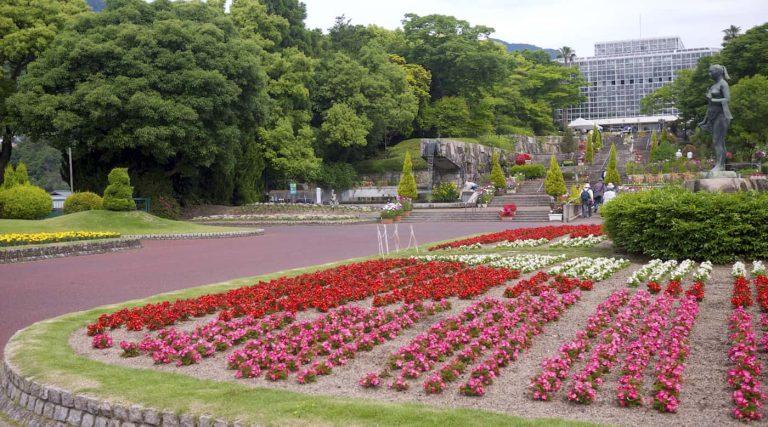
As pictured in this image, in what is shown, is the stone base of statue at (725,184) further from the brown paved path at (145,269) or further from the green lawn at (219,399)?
the green lawn at (219,399)

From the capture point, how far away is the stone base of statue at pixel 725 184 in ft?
50.6

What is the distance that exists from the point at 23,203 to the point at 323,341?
86.8ft

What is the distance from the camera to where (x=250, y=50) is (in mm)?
38438

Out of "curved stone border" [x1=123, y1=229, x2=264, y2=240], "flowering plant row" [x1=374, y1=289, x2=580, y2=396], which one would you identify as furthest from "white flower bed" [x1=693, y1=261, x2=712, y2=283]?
"curved stone border" [x1=123, y1=229, x2=264, y2=240]

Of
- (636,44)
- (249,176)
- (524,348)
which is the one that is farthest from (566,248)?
(636,44)

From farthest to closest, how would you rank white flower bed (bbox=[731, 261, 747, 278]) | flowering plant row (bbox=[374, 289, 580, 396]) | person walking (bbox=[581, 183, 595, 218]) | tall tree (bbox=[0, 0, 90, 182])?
tall tree (bbox=[0, 0, 90, 182])
person walking (bbox=[581, 183, 595, 218])
white flower bed (bbox=[731, 261, 747, 278])
flowering plant row (bbox=[374, 289, 580, 396])

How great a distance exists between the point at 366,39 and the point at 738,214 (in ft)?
167

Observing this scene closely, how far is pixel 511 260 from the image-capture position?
44.5ft

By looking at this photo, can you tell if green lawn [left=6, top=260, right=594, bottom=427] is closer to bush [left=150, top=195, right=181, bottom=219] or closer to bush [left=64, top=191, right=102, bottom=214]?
bush [left=64, top=191, right=102, bottom=214]

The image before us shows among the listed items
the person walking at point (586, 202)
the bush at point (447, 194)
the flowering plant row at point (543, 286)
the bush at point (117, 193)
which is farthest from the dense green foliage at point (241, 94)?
the flowering plant row at point (543, 286)

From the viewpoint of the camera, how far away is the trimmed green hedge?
12.1 metres

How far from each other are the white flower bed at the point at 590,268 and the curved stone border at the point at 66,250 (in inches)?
543

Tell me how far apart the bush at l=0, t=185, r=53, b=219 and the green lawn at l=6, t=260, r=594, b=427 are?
24805 millimetres

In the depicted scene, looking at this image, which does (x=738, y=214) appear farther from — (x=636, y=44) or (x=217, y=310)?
(x=636, y=44)
